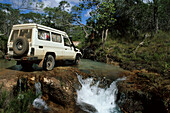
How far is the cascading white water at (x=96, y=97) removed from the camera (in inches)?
214

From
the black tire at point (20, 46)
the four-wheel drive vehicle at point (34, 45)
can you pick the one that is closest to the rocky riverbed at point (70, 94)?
the four-wheel drive vehicle at point (34, 45)

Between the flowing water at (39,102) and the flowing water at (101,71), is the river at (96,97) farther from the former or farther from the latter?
the flowing water at (39,102)

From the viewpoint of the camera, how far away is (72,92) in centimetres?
539

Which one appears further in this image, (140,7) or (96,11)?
(140,7)

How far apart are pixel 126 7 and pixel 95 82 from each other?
60.3ft

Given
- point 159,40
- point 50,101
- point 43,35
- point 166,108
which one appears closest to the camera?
point 166,108

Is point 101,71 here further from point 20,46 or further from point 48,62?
point 20,46

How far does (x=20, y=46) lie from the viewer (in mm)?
5844

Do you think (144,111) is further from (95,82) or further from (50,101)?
(50,101)

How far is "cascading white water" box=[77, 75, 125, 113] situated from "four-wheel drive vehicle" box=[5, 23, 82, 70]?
1.98 meters

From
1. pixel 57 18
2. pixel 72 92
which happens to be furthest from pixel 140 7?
pixel 72 92

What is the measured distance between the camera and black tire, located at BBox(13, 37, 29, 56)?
18.6 feet

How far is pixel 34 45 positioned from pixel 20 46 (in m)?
0.64

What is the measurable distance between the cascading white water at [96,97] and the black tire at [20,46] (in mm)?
2892
